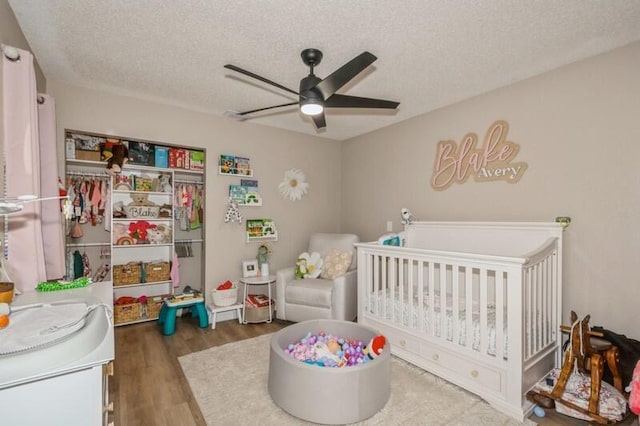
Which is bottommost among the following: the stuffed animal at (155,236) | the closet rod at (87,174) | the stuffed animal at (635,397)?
the stuffed animal at (635,397)

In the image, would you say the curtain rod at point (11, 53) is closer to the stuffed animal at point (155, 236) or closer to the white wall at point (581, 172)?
the stuffed animal at point (155, 236)

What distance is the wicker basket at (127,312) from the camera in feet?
10.6

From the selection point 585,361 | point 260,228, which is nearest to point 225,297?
point 260,228

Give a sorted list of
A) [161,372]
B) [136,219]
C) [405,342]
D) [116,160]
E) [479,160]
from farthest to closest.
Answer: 1. [136,219]
2. [116,160]
3. [479,160]
4. [405,342]
5. [161,372]

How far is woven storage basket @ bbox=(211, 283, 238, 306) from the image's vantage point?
3.38 m

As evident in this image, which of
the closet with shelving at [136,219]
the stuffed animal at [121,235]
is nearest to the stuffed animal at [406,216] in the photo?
the closet with shelving at [136,219]

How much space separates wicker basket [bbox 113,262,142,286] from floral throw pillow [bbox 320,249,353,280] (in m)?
Answer: 2.04

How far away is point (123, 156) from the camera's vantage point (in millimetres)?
3152

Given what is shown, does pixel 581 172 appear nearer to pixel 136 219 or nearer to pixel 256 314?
pixel 256 314

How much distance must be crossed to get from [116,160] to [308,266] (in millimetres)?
2347

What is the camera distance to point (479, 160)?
113 inches

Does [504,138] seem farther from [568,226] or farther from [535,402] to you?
[535,402]

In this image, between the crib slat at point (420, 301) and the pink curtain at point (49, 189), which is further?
the crib slat at point (420, 301)

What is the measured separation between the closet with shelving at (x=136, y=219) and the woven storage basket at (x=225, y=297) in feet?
1.37
